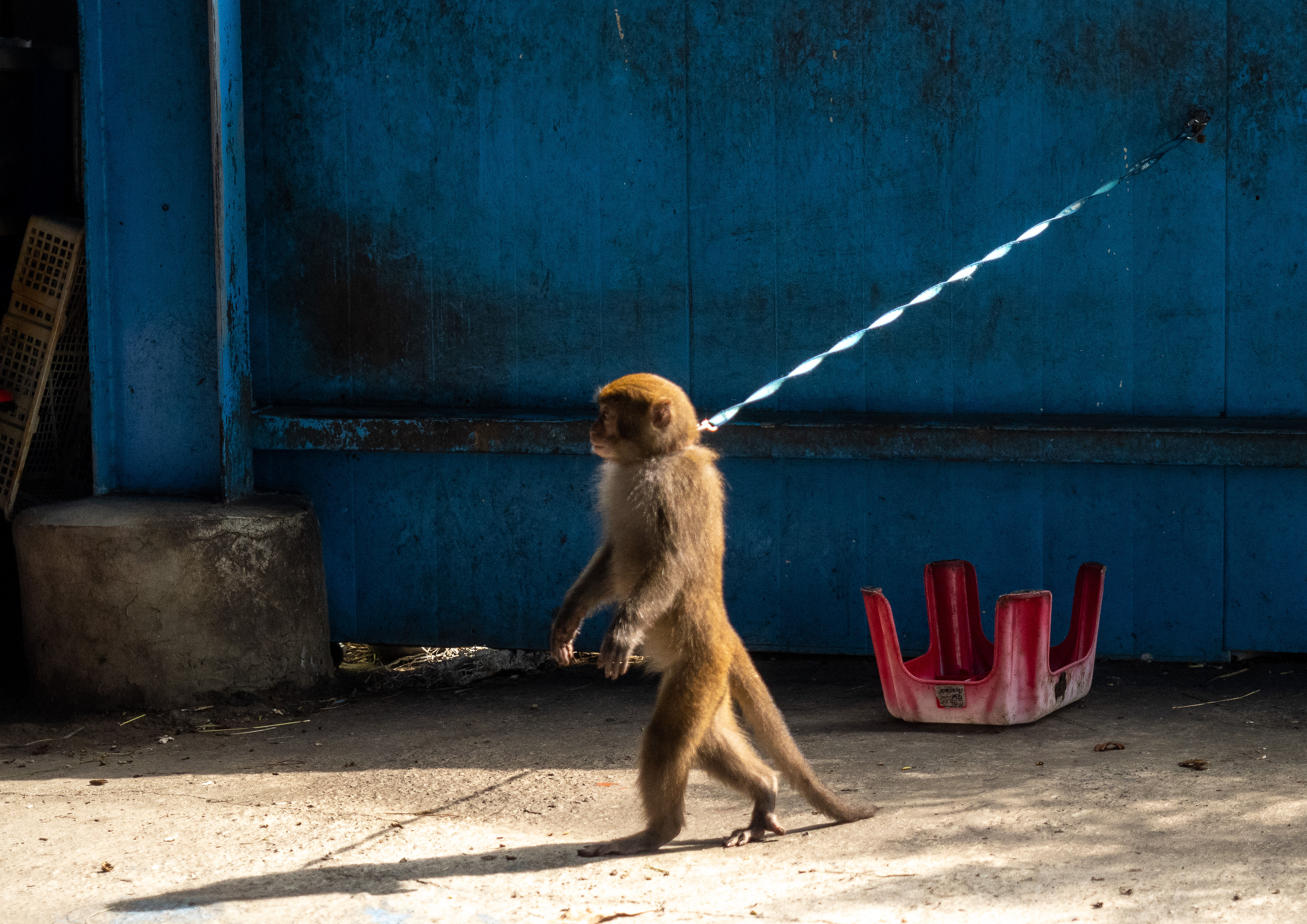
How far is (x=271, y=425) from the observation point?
6250 mm

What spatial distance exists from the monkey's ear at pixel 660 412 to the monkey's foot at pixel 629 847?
119cm

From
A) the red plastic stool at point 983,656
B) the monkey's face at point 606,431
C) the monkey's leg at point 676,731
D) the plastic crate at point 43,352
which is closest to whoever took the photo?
the monkey's leg at point 676,731

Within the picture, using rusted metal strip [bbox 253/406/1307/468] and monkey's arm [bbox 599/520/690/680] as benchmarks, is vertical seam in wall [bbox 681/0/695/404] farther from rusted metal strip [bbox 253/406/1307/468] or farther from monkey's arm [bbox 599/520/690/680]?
monkey's arm [bbox 599/520/690/680]

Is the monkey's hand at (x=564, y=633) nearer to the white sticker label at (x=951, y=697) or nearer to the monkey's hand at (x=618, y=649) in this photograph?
the monkey's hand at (x=618, y=649)

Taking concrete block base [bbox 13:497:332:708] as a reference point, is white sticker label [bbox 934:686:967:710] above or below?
below

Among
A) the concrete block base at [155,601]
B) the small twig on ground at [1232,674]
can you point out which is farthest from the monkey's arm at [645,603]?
the small twig on ground at [1232,674]

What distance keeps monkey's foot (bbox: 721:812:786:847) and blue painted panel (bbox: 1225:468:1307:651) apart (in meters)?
2.53

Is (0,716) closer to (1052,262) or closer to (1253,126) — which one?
(1052,262)

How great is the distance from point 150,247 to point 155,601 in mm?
1515

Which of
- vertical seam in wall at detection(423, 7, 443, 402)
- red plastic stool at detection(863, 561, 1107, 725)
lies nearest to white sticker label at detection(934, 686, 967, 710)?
red plastic stool at detection(863, 561, 1107, 725)

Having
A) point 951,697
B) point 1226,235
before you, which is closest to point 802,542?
point 951,697

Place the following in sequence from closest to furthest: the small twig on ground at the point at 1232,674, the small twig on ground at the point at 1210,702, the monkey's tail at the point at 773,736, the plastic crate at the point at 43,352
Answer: the monkey's tail at the point at 773,736, the small twig on ground at the point at 1210,702, the small twig on ground at the point at 1232,674, the plastic crate at the point at 43,352

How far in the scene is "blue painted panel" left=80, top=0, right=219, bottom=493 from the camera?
6.08 meters

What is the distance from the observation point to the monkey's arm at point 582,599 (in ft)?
13.9
